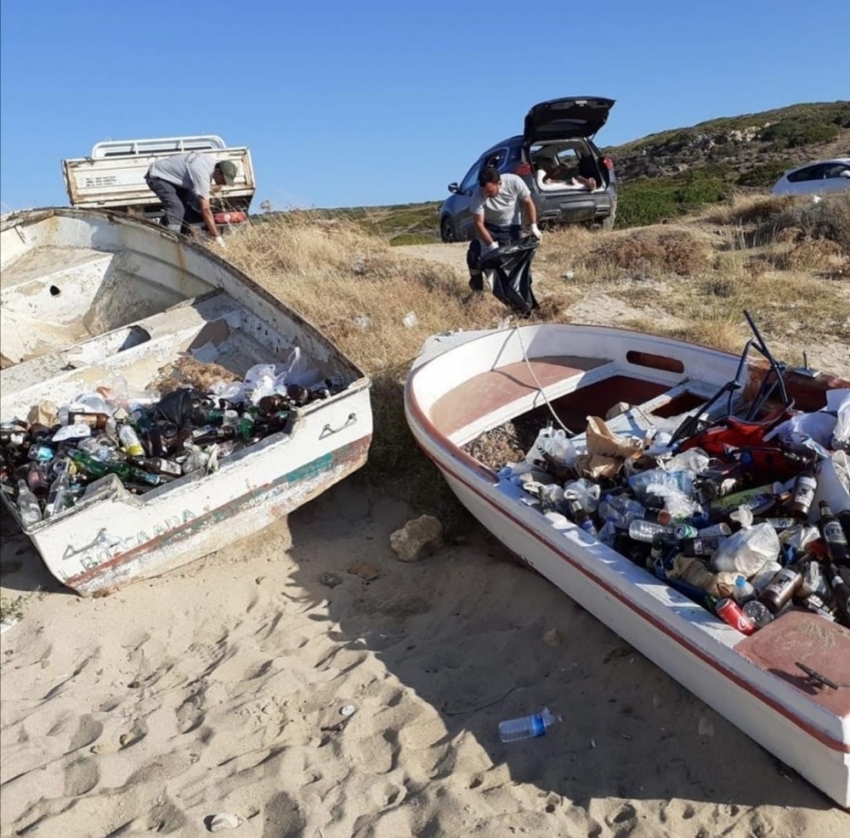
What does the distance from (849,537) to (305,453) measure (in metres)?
2.73

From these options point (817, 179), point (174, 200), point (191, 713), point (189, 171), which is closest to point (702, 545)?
point (191, 713)

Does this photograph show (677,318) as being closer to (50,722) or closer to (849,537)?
(849,537)

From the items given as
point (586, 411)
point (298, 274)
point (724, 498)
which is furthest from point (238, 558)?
point (298, 274)

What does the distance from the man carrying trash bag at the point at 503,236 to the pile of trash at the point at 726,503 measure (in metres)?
3.39

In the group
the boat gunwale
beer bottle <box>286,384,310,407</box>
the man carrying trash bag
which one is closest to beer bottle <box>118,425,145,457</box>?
beer bottle <box>286,384,310,407</box>

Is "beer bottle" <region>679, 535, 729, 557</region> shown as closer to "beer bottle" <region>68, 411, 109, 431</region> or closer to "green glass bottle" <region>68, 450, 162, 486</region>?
"green glass bottle" <region>68, 450, 162, 486</region>

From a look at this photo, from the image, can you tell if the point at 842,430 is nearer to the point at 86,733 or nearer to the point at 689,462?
the point at 689,462

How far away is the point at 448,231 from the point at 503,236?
17.1 ft

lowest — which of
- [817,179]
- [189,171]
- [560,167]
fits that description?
[817,179]

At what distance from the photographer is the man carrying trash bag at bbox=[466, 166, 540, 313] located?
6.83m

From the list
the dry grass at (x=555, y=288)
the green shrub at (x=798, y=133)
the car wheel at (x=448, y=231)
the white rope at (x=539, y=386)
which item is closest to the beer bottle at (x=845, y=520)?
the white rope at (x=539, y=386)

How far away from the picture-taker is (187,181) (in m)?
8.35

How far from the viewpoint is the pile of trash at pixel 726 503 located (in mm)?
2625

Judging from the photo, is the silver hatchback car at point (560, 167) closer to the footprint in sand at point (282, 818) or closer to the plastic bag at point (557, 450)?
the plastic bag at point (557, 450)
